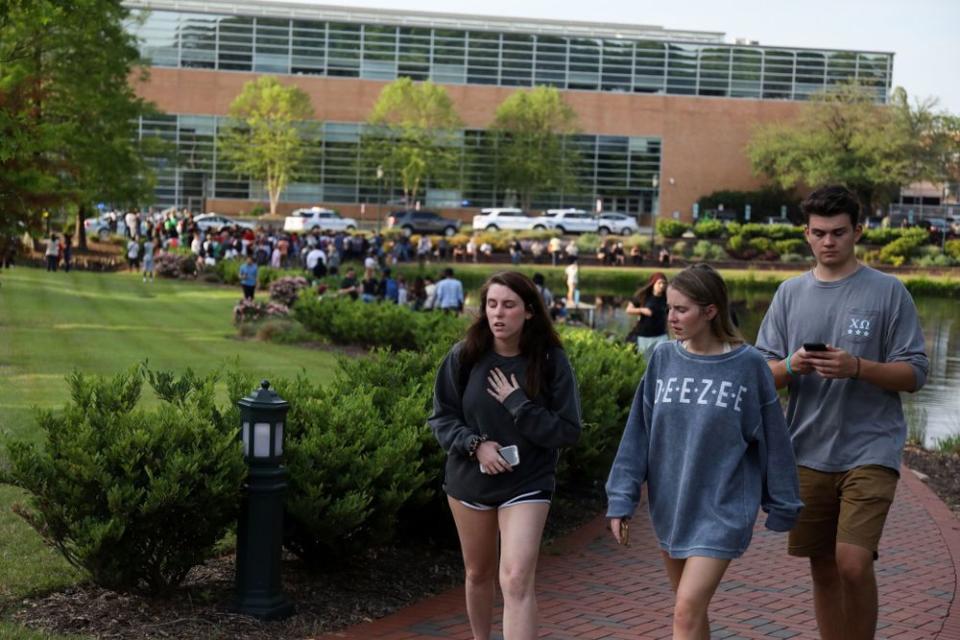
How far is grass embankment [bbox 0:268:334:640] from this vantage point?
723 cm

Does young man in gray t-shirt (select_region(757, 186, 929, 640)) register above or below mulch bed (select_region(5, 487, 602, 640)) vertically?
above

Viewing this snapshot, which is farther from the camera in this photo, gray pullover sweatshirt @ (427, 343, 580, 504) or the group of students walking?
gray pullover sweatshirt @ (427, 343, 580, 504)

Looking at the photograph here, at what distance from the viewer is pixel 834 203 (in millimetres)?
5328

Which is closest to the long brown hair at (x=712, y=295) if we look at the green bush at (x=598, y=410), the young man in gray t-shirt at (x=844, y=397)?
the young man in gray t-shirt at (x=844, y=397)

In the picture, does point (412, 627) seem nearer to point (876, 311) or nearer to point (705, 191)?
point (876, 311)

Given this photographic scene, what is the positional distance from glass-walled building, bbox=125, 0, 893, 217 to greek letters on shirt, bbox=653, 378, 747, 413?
74658 mm

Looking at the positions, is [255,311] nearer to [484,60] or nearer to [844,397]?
[844,397]

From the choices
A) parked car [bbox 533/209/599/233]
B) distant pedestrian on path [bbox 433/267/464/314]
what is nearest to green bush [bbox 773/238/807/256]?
parked car [bbox 533/209/599/233]

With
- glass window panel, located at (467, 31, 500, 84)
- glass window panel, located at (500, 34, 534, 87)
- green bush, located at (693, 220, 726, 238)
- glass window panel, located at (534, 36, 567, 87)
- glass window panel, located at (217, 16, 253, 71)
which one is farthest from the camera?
glass window panel, located at (534, 36, 567, 87)

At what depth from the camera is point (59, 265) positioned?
42.1 metres

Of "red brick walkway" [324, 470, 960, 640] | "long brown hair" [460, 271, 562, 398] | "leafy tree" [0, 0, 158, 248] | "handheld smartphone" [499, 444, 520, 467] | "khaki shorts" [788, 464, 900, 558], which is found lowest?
"red brick walkway" [324, 470, 960, 640]

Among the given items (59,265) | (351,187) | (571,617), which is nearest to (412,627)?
(571,617)

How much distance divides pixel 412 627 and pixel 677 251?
197 feet

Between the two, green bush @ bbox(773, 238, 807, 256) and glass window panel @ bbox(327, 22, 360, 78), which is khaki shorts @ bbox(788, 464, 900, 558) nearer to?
green bush @ bbox(773, 238, 807, 256)
